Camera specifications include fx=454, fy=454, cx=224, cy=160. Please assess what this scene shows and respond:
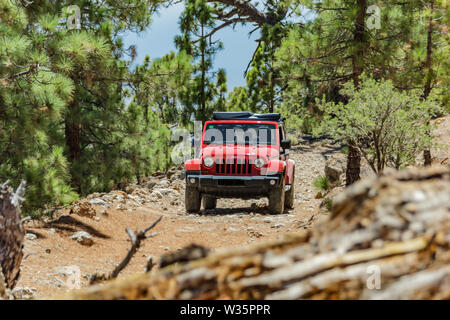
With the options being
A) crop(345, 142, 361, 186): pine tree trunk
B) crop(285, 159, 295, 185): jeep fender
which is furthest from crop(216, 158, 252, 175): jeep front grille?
crop(345, 142, 361, 186): pine tree trunk

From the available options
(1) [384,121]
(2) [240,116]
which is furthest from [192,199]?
(1) [384,121]

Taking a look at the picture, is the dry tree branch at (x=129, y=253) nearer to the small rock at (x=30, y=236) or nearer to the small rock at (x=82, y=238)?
the small rock at (x=30, y=236)

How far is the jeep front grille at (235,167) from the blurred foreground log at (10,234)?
6424 mm

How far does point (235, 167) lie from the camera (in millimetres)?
8758

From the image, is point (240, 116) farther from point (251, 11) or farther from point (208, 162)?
point (251, 11)

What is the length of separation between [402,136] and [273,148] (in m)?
2.50

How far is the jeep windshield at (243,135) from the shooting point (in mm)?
9414

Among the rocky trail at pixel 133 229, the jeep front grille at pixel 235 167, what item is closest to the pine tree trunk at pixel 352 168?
the rocky trail at pixel 133 229

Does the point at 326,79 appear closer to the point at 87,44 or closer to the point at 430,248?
the point at 87,44

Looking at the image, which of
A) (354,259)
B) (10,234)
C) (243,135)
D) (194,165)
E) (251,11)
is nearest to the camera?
(354,259)

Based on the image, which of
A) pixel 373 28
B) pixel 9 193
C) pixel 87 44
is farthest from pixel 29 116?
pixel 373 28

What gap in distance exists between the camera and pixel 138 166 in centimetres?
1230

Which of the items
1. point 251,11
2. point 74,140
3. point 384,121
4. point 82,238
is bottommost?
point 82,238

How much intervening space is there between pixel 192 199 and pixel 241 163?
1371 millimetres
